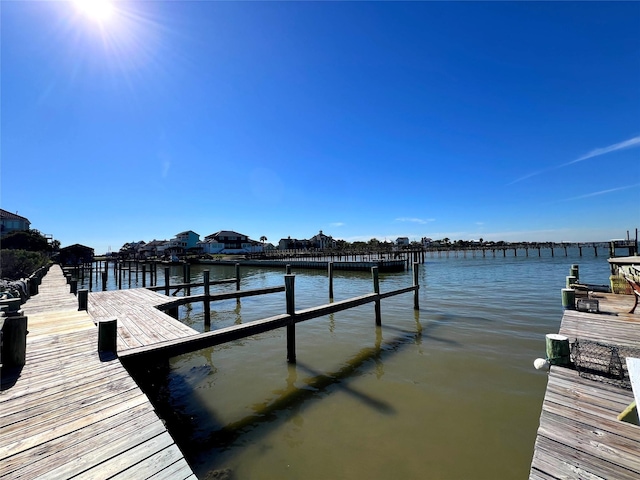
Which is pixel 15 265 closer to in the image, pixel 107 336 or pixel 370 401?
pixel 107 336

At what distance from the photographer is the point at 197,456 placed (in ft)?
17.1

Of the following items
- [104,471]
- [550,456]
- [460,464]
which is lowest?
[460,464]

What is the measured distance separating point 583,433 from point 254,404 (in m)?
5.99

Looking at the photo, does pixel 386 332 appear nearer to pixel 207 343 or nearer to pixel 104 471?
pixel 207 343

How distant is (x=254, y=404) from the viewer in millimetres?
6922

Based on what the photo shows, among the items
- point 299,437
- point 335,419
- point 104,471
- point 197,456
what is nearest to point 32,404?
point 104,471

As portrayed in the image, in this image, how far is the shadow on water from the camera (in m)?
5.78

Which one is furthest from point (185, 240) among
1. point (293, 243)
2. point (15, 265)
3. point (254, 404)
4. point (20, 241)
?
point (254, 404)

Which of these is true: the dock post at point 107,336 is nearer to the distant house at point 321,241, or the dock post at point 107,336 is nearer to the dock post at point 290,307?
the dock post at point 290,307

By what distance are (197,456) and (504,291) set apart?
22749 millimetres

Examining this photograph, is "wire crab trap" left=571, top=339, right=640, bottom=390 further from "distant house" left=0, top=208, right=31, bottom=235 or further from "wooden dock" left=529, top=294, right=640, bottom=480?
"distant house" left=0, top=208, right=31, bottom=235

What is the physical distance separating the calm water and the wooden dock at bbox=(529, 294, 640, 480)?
4.85ft

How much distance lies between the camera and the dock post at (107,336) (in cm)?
569

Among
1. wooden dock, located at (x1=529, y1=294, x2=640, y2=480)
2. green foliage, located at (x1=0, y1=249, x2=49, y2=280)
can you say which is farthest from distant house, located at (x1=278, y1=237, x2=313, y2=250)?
wooden dock, located at (x1=529, y1=294, x2=640, y2=480)
